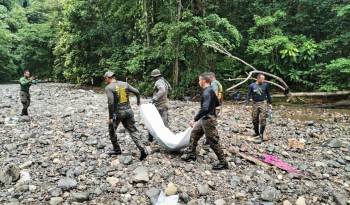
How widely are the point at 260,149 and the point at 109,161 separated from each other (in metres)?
4.07

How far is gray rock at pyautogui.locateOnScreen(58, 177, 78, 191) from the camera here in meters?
7.04

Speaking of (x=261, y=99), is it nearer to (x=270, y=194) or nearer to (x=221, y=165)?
(x=221, y=165)

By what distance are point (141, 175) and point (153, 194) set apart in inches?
26.7

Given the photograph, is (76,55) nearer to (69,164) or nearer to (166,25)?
(166,25)

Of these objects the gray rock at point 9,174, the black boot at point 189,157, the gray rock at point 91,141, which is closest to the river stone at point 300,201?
the black boot at point 189,157

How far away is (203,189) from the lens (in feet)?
23.2

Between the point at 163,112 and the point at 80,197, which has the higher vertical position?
the point at 163,112

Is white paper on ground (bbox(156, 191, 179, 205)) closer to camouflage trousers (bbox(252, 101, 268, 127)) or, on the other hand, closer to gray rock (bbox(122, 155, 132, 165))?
gray rock (bbox(122, 155, 132, 165))

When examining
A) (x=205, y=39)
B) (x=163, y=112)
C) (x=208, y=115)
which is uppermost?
(x=205, y=39)

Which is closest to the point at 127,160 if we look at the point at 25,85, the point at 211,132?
the point at 211,132

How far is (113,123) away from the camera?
809 cm

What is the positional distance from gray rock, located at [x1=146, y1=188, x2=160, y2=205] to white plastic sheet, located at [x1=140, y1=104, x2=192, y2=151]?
5.40 ft

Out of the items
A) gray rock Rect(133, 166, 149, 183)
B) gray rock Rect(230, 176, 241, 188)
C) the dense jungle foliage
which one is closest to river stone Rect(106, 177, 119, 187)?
gray rock Rect(133, 166, 149, 183)

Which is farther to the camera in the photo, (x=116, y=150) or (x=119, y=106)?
(x=116, y=150)
